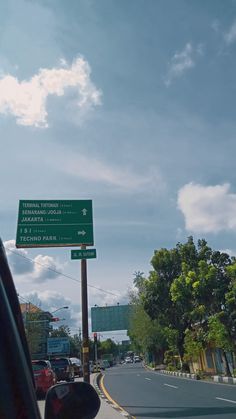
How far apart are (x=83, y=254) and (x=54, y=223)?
4.83 ft

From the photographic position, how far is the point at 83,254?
46.3 feet

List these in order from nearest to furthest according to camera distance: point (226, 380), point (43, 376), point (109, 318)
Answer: point (43, 376) < point (226, 380) < point (109, 318)

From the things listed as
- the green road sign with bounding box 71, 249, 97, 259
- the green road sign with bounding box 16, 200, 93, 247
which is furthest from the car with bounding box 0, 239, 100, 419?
the green road sign with bounding box 16, 200, 93, 247

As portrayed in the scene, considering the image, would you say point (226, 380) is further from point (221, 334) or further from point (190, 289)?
point (190, 289)

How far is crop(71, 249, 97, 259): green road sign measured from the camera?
1407cm

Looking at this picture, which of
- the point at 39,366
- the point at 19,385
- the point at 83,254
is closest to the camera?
the point at 19,385

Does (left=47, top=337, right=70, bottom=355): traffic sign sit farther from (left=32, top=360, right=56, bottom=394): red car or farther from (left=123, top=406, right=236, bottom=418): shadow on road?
(left=123, top=406, right=236, bottom=418): shadow on road

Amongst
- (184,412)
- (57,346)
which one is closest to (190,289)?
(184,412)

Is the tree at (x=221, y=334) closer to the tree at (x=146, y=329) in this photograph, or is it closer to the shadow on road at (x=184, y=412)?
the shadow on road at (x=184, y=412)

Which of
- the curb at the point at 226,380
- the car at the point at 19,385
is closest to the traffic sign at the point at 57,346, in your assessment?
the curb at the point at 226,380

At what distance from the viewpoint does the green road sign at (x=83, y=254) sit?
1407cm

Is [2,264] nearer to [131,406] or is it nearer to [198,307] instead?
[131,406]

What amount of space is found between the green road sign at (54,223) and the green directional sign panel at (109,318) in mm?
50776

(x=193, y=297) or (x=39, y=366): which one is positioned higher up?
(x=193, y=297)
